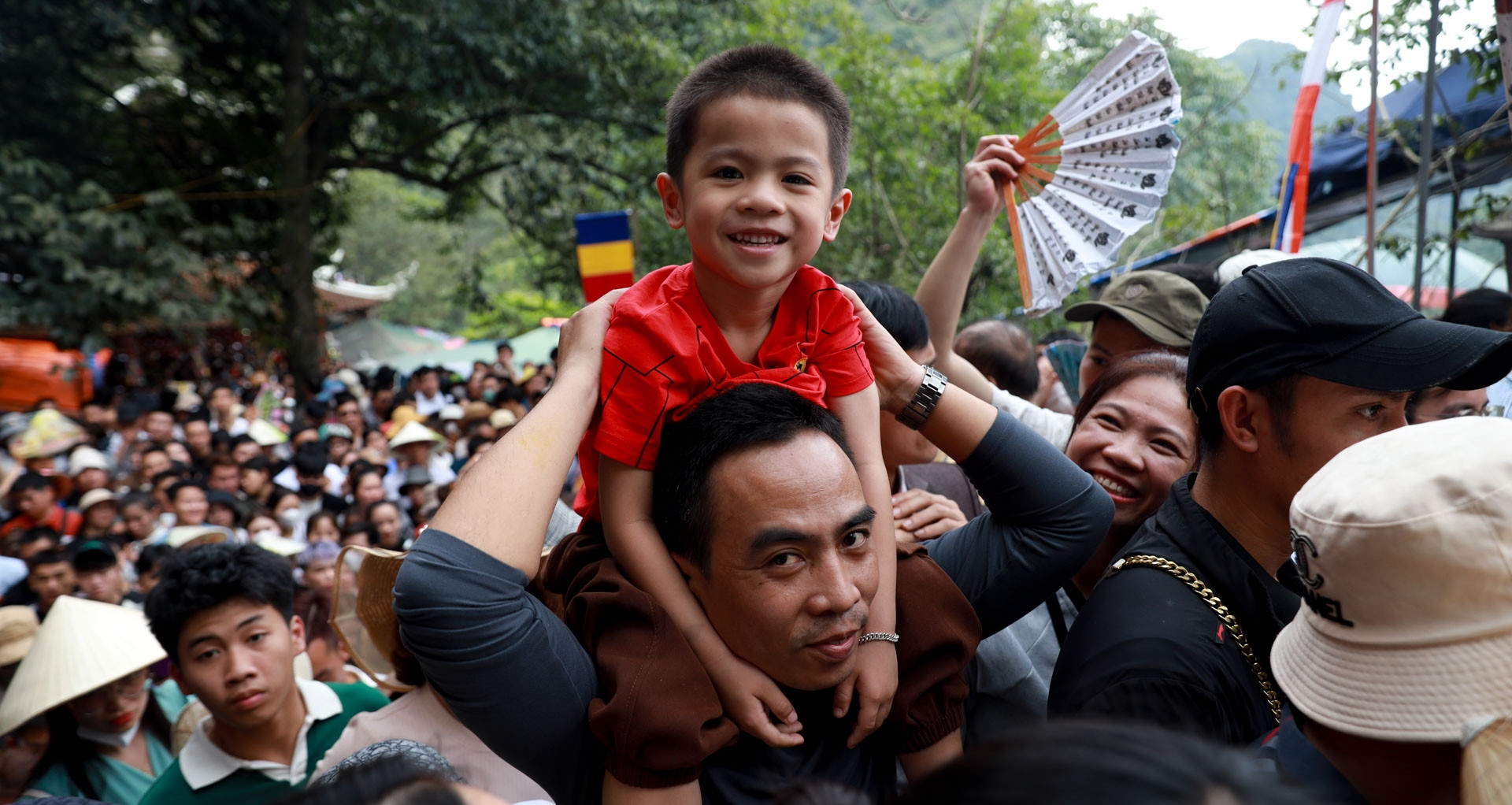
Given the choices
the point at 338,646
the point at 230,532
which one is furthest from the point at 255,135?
the point at 338,646

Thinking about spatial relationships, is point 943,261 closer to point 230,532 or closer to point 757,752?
point 757,752

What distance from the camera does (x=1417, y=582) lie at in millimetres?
1113

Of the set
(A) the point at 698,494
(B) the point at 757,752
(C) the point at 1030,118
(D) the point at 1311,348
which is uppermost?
(C) the point at 1030,118

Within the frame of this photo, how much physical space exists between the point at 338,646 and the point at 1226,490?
4018 mm

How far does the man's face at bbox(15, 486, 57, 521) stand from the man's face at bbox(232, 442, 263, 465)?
1713 millimetres

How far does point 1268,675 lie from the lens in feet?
5.60

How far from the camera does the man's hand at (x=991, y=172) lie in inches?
113

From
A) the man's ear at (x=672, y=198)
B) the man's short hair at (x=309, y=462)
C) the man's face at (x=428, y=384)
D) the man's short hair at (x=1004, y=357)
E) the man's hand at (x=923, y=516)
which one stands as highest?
the man's ear at (x=672, y=198)

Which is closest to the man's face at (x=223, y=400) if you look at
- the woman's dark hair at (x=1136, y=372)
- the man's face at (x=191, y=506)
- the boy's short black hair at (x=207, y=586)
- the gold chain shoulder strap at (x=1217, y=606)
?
the man's face at (x=191, y=506)

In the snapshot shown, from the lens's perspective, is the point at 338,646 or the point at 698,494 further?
the point at 338,646

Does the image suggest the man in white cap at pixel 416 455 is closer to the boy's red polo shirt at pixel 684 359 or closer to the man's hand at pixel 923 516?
the man's hand at pixel 923 516

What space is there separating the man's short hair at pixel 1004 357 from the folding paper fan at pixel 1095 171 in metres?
1.86

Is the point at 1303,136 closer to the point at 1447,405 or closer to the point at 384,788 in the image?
the point at 1447,405

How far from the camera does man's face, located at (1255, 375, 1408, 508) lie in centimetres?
173
